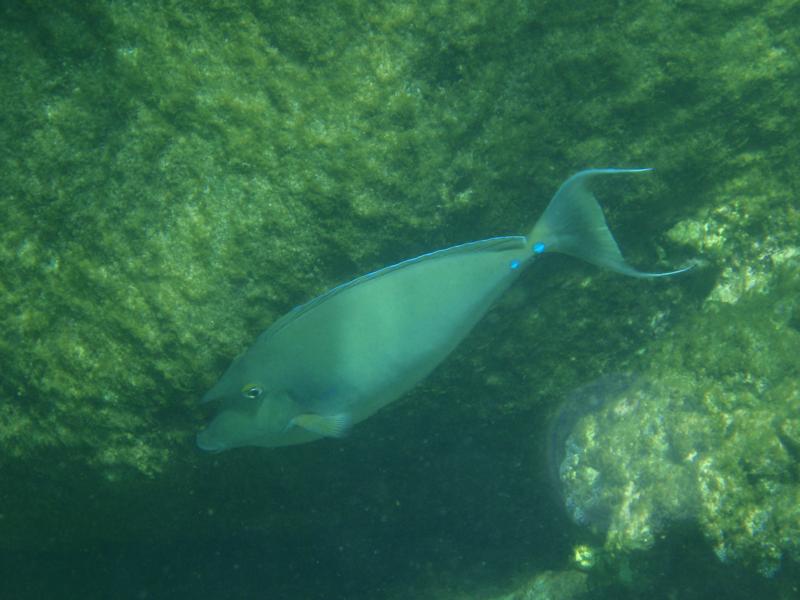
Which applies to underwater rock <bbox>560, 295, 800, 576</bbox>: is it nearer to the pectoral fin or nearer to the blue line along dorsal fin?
the blue line along dorsal fin

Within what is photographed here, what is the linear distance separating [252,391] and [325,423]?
34 cm

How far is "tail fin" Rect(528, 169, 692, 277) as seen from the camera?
86.7 inches

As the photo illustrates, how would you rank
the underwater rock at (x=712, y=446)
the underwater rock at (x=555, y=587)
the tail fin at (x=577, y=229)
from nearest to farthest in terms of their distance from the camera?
the tail fin at (x=577, y=229) < the underwater rock at (x=712, y=446) < the underwater rock at (x=555, y=587)

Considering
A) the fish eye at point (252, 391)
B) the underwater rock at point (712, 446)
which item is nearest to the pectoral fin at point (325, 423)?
the fish eye at point (252, 391)

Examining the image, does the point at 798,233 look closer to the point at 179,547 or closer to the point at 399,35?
the point at 399,35

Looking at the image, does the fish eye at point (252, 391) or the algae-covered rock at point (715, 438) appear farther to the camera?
the algae-covered rock at point (715, 438)

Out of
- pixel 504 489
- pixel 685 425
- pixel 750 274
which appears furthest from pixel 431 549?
pixel 750 274

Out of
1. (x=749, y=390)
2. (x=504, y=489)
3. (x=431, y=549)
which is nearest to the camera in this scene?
(x=749, y=390)

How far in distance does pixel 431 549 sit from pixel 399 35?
11.3 feet

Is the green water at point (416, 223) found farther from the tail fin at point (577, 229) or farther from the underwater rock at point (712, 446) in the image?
the tail fin at point (577, 229)

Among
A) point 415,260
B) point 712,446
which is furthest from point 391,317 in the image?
point 712,446

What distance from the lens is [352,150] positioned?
8.08 feet

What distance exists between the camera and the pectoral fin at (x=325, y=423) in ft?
7.45

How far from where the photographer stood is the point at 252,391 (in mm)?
2309
